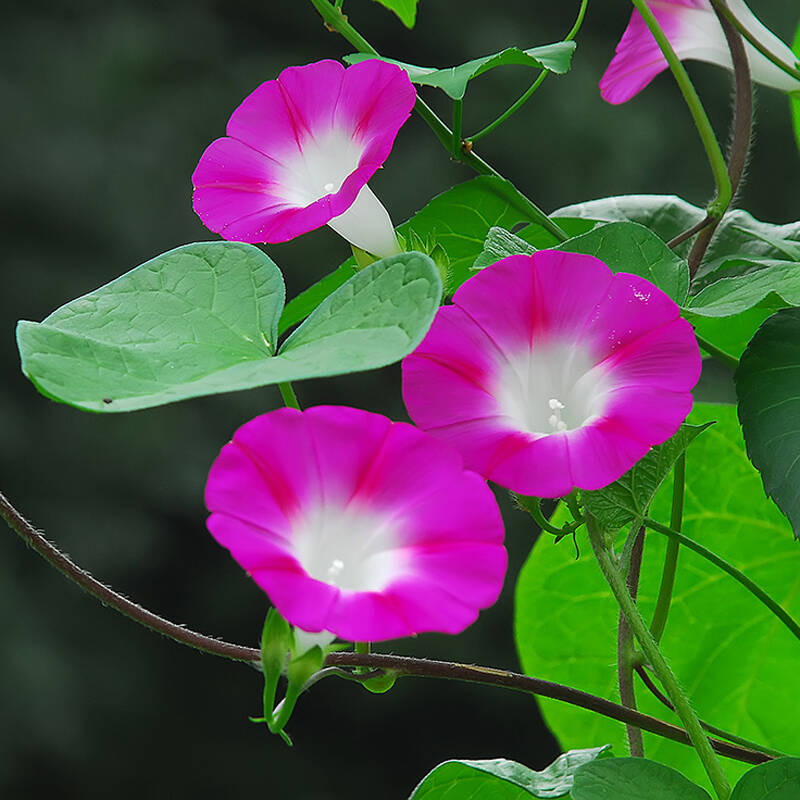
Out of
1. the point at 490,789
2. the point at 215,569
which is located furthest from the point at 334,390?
the point at 490,789

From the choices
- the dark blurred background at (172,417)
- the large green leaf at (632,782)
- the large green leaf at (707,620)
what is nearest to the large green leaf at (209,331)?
the large green leaf at (632,782)

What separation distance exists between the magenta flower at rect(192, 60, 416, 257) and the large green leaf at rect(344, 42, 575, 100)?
0.06 ft

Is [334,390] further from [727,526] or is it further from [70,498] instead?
[727,526]

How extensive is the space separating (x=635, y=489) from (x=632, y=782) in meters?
0.07

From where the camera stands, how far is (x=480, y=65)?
354 millimetres

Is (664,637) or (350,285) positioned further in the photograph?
(664,637)

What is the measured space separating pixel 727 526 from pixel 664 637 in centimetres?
6

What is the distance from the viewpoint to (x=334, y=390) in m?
1.96

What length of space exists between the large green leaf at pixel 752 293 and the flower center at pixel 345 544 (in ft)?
0.36

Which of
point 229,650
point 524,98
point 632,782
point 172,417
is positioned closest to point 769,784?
point 632,782

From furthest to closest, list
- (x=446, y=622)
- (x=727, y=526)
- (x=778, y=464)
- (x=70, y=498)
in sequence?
(x=70, y=498) < (x=727, y=526) < (x=778, y=464) < (x=446, y=622)

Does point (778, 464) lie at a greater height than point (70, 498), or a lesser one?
lesser

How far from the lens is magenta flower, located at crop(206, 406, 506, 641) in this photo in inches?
8.7

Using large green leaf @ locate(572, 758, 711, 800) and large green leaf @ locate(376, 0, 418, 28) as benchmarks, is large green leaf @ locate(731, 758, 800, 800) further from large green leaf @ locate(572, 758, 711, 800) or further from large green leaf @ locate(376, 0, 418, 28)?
large green leaf @ locate(376, 0, 418, 28)
